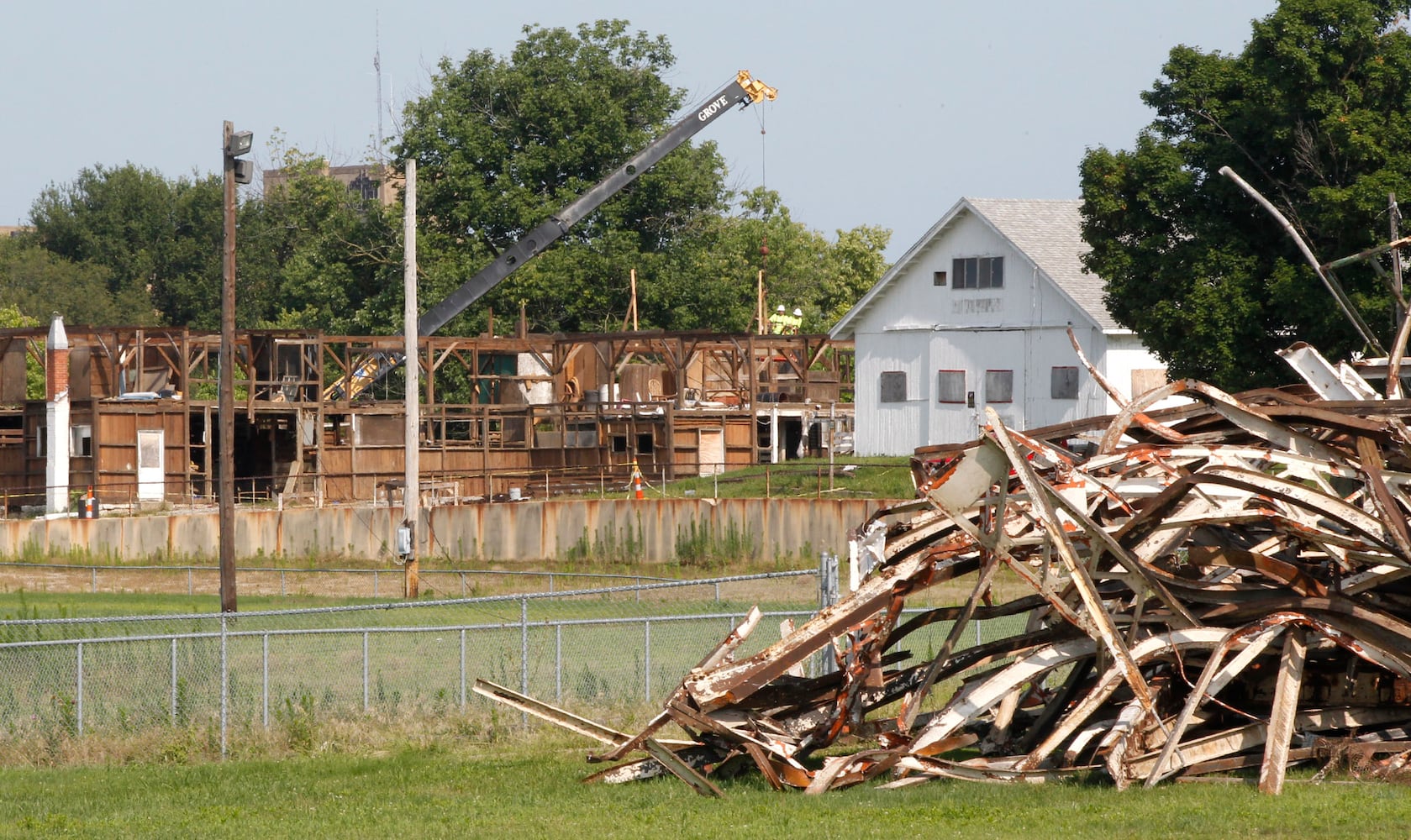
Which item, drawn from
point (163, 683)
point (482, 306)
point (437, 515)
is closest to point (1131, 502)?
point (163, 683)

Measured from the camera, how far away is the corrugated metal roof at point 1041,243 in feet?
151

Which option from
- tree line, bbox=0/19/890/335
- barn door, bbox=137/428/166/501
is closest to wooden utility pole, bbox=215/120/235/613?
barn door, bbox=137/428/166/501

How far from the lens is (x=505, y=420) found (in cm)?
5488

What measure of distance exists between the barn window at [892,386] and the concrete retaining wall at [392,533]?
14.3 metres

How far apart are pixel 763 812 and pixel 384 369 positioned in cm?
4494

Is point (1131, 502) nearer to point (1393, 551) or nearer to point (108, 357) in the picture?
point (1393, 551)

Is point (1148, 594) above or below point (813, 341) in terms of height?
below

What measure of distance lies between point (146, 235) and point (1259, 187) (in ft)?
283

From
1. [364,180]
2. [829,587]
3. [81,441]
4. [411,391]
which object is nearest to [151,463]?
[81,441]

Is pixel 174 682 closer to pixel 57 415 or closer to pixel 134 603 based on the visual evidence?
pixel 134 603

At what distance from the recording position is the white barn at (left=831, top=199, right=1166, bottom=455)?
45.6 m

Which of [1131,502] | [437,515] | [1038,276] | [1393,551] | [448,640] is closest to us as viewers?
[1393,551]

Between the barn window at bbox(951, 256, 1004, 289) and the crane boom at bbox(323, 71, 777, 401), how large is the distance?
1203 cm

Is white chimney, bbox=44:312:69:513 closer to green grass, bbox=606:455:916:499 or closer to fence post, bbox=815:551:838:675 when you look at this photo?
green grass, bbox=606:455:916:499
